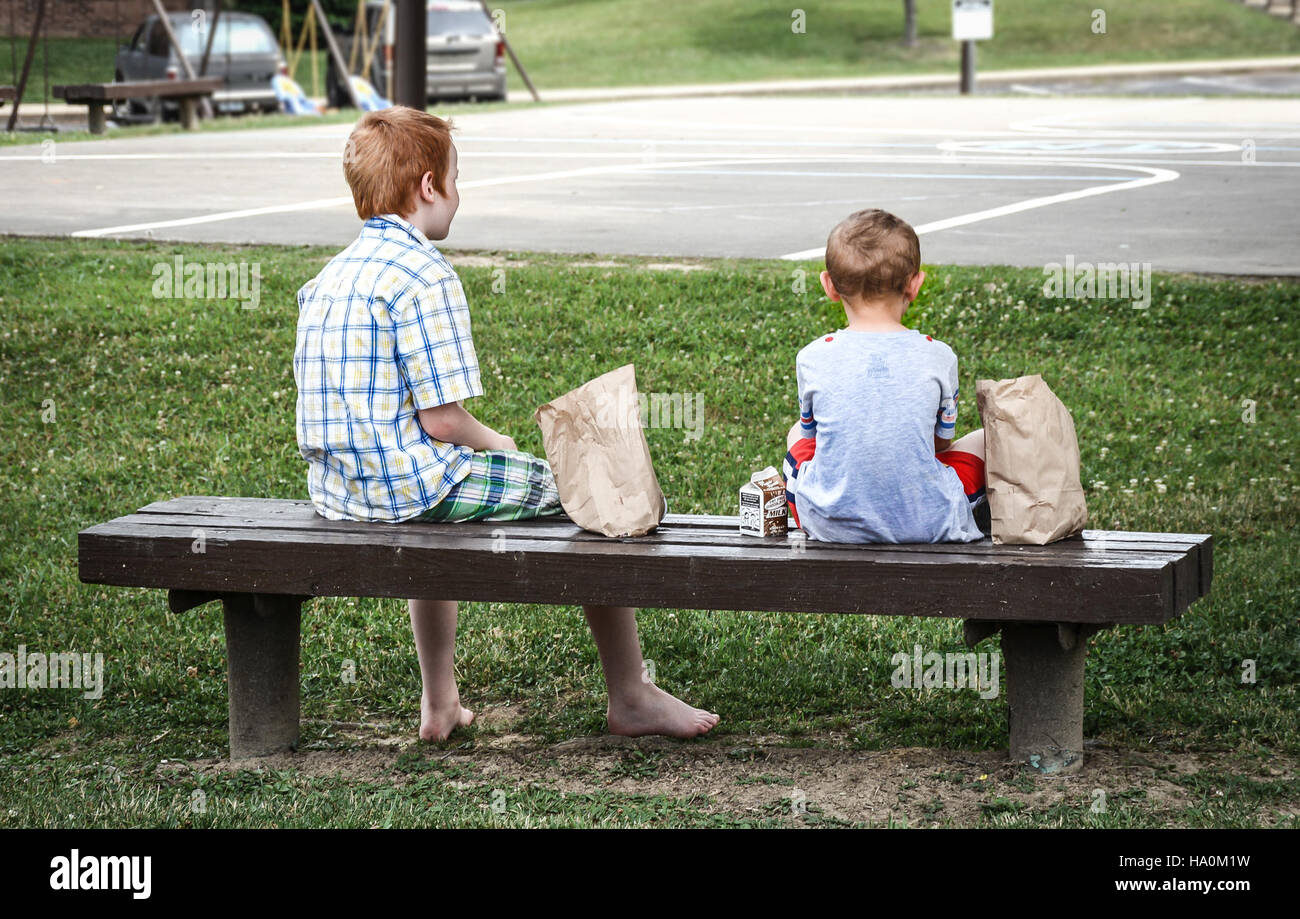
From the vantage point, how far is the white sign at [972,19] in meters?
28.0

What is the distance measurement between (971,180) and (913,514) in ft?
33.0

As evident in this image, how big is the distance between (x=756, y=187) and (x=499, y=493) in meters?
9.25

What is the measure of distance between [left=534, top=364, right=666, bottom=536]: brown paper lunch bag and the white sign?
83.2 ft

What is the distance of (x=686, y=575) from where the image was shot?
4008 mm

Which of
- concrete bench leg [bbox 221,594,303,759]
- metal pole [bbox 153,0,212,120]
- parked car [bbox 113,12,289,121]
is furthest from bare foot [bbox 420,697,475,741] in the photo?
parked car [bbox 113,12,289,121]

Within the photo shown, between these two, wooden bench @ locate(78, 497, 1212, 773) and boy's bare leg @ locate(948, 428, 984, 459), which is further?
boy's bare leg @ locate(948, 428, 984, 459)

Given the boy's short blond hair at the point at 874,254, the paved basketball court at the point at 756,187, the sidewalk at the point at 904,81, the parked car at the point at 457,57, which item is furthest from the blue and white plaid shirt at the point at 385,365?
the sidewalk at the point at 904,81

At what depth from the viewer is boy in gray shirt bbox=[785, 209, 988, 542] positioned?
3959mm

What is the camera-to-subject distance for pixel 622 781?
4.35 m

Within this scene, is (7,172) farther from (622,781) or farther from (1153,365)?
(622,781)

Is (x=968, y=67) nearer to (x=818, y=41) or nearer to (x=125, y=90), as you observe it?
(x=818, y=41)

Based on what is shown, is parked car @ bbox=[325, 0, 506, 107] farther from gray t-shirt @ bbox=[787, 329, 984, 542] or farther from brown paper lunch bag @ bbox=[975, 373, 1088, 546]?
brown paper lunch bag @ bbox=[975, 373, 1088, 546]

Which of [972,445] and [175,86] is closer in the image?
[972,445]

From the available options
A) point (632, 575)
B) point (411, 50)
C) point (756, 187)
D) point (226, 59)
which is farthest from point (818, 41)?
point (632, 575)
